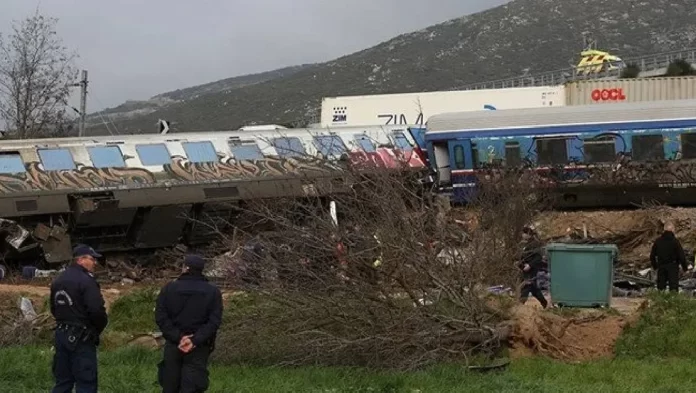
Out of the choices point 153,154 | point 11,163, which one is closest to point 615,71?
point 153,154

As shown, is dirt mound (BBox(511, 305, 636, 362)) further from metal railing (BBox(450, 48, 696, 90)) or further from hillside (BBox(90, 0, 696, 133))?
hillside (BBox(90, 0, 696, 133))

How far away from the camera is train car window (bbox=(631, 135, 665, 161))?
24.6m

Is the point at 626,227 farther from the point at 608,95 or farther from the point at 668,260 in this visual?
the point at 608,95

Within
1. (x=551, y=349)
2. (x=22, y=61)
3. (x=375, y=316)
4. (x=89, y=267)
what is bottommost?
(x=551, y=349)

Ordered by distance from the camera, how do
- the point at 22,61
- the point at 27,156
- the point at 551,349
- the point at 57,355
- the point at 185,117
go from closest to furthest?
the point at 57,355, the point at 551,349, the point at 27,156, the point at 22,61, the point at 185,117

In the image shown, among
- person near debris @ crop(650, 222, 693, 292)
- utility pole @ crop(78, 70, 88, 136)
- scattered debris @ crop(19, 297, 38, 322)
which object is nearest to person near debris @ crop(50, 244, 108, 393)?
scattered debris @ crop(19, 297, 38, 322)

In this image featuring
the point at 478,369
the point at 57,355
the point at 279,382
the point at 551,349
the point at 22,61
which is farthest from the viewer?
the point at 22,61

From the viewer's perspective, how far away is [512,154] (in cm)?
2569

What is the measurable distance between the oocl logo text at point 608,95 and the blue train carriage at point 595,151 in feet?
45.4

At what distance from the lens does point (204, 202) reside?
919 inches

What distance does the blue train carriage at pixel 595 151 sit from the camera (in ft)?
80.6

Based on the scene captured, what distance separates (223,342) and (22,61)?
1201 inches

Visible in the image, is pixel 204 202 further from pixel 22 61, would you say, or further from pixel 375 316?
pixel 22 61

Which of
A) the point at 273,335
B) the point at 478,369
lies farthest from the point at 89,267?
the point at 478,369
